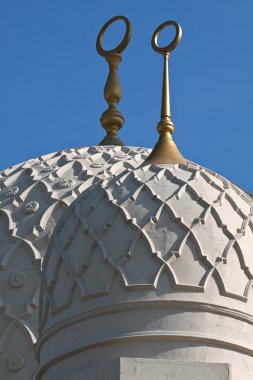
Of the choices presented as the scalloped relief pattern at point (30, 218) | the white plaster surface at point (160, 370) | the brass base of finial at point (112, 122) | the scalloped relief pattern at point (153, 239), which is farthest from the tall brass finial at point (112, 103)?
the white plaster surface at point (160, 370)

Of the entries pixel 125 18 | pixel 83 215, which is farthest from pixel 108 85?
pixel 83 215

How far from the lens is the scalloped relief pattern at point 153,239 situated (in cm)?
1402

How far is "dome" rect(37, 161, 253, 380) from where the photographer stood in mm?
13758

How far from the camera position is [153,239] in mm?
14203

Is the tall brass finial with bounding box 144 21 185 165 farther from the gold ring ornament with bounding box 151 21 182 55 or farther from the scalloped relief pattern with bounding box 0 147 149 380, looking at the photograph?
the scalloped relief pattern with bounding box 0 147 149 380

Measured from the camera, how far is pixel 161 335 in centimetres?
1365

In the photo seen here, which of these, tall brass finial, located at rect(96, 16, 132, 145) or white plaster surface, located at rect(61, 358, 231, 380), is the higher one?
tall brass finial, located at rect(96, 16, 132, 145)

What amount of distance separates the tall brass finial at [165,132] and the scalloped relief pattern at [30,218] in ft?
9.11

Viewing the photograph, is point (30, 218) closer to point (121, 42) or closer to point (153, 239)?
point (121, 42)

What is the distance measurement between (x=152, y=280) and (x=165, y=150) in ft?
7.17

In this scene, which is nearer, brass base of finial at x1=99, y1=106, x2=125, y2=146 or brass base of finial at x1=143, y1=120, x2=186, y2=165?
brass base of finial at x1=143, y1=120, x2=186, y2=165

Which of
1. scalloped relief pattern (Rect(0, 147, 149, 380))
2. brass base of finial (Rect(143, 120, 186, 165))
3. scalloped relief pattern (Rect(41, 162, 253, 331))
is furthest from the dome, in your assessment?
scalloped relief pattern (Rect(0, 147, 149, 380))

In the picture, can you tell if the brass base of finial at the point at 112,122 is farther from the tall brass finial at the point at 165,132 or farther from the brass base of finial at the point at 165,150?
the brass base of finial at the point at 165,150

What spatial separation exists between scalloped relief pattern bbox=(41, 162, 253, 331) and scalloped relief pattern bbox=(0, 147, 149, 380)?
2.52 m
